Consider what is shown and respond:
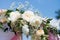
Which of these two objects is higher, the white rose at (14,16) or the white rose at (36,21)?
the white rose at (14,16)

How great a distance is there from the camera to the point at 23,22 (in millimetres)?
1223

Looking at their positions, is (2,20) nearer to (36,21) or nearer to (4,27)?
(4,27)

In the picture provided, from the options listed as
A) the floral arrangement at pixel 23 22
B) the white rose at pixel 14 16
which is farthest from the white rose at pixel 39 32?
the white rose at pixel 14 16

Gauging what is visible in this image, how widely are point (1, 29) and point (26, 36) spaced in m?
0.19

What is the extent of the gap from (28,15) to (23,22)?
5 cm

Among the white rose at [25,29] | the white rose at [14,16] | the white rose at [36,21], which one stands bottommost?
the white rose at [25,29]

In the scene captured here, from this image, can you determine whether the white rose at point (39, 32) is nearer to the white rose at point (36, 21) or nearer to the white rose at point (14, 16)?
the white rose at point (36, 21)

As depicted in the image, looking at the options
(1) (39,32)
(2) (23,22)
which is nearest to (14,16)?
(2) (23,22)

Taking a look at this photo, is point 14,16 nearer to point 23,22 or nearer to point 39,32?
point 23,22

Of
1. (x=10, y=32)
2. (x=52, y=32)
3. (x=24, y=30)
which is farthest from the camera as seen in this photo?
(x=52, y=32)

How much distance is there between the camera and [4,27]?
128 centimetres

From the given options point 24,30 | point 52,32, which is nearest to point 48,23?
point 52,32

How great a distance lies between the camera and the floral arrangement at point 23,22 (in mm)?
1213

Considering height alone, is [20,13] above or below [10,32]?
A: above
